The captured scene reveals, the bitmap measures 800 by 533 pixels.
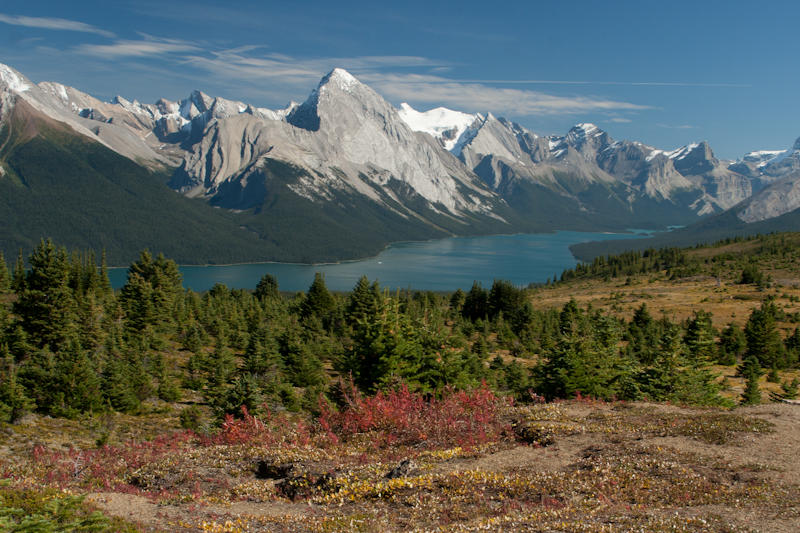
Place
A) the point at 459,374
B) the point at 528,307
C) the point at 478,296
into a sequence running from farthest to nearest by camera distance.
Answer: the point at 478,296
the point at 528,307
the point at 459,374

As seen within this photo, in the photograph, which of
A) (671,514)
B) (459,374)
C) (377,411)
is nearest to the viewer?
(671,514)

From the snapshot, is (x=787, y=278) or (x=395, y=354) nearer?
(x=395, y=354)

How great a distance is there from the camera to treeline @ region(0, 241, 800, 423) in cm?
3098

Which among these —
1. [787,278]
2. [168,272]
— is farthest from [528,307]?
[787,278]

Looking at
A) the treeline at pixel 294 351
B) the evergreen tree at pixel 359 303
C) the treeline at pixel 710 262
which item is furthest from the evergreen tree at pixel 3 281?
the treeline at pixel 710 262

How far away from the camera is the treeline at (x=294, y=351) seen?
30984mm

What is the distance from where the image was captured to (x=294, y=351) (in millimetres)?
48531

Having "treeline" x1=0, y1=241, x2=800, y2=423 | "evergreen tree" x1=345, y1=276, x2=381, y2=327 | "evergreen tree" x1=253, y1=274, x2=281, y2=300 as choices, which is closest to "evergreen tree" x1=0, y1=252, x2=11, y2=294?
"treeline" x1=0, y1=241, x2=800, y2=423

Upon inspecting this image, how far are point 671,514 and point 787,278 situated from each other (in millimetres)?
141242

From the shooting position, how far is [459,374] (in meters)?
31.5

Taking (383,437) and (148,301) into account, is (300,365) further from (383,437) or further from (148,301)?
(383,437)

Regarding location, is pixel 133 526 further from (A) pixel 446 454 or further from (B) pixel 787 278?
(B) pixel 787 278

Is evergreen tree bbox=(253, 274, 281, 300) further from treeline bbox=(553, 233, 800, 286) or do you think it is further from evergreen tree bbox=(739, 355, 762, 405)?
treeline bbox=(553, 233, 800, 286)

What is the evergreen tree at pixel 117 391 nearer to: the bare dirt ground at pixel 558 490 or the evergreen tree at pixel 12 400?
the evergreen tree at pixel 12 400
